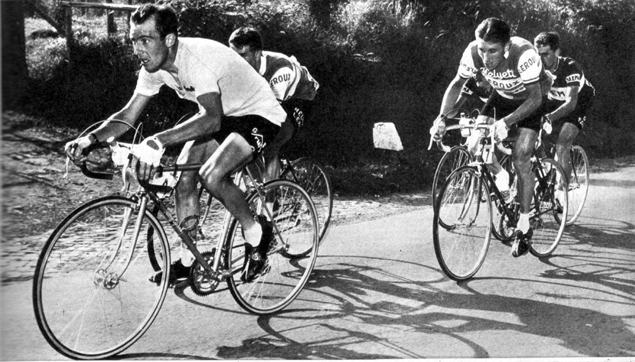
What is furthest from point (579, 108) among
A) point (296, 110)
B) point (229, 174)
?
point (229, 174)

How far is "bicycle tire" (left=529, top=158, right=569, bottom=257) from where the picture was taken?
6207mm

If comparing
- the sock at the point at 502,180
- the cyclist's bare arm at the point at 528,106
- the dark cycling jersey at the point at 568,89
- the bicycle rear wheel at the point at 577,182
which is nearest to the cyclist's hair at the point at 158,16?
the cyclist's bare arm at the point at 528,106

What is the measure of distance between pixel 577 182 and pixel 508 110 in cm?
195

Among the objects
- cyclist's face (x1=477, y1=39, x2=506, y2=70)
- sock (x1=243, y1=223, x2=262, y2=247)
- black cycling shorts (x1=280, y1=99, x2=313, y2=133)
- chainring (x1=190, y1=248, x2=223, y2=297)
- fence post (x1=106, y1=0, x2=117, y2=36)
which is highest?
fence post (x1=106, y1=0, x2=117, y2=36)

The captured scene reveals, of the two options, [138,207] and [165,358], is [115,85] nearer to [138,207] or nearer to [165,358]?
[138,207]

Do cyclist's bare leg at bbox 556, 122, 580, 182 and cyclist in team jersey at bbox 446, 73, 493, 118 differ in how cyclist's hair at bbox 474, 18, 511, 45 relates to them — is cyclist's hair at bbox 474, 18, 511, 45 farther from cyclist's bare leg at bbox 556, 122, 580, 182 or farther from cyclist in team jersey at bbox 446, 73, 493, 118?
cyclist's bare leg at bbox 556, 122, 580, 182

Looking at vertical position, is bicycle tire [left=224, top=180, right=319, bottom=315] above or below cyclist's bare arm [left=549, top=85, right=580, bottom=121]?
below

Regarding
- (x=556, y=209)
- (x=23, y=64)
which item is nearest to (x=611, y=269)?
(x=556, y=209)

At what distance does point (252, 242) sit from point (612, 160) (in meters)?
6.02

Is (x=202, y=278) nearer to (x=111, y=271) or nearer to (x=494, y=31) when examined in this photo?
(x=111, y=271)

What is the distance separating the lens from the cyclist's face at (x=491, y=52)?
5.36m

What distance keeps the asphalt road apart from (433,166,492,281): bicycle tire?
0.14m

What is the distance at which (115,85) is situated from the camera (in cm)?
571

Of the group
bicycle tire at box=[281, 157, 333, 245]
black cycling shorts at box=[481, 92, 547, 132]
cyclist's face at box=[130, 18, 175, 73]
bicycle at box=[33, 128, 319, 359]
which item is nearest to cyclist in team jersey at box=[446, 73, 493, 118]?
A: black cycling shorts at box=[481, 92, 547, 132]
